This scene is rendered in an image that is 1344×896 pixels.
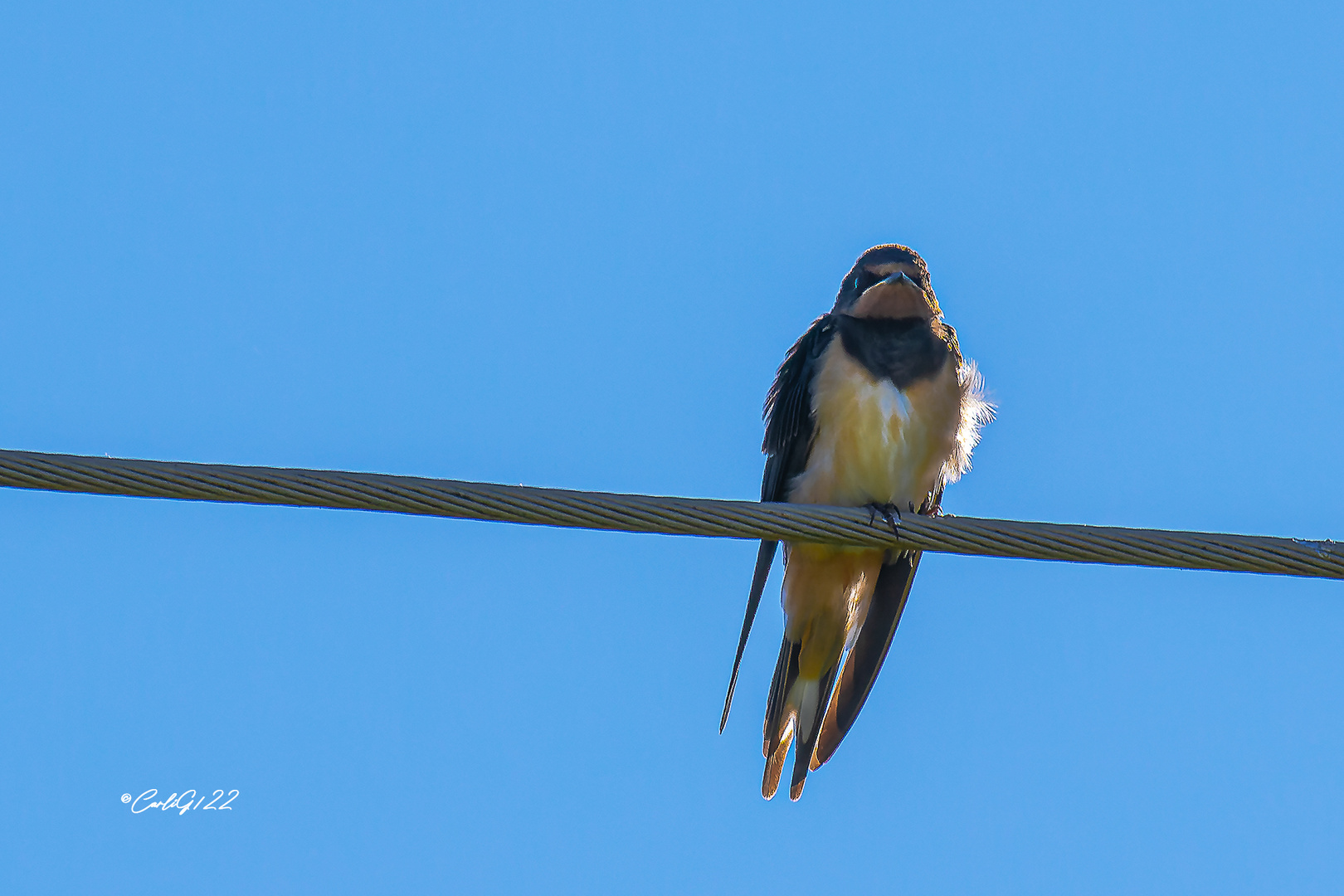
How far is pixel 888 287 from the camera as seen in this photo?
5.64 metres

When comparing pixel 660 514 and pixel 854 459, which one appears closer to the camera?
pixel 660 514

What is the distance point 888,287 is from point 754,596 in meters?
1.42

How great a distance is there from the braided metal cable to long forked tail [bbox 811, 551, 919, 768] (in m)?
2.08

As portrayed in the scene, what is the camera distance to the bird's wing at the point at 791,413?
5.58 meters

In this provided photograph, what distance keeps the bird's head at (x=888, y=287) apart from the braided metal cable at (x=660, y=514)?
85.5 inches

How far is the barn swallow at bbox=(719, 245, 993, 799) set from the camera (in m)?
5.39

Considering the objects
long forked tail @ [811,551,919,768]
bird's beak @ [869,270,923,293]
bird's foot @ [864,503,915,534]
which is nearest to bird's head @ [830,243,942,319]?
bird's beak @ [869,270,923,293]

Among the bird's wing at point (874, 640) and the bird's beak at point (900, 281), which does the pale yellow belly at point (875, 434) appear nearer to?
the bird's wing at point (874, 640)

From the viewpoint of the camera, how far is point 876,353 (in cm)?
544

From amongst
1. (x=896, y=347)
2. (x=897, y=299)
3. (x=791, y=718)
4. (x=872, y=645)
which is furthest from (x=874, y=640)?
(x=897, y=299)

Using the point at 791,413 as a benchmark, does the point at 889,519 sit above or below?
below

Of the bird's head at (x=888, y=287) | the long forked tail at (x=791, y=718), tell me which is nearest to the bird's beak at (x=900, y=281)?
the bird's head at (x=888, y=287)

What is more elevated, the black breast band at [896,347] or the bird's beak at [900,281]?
the bird's beak at [900,281]

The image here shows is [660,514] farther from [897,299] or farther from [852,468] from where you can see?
[897,299]
